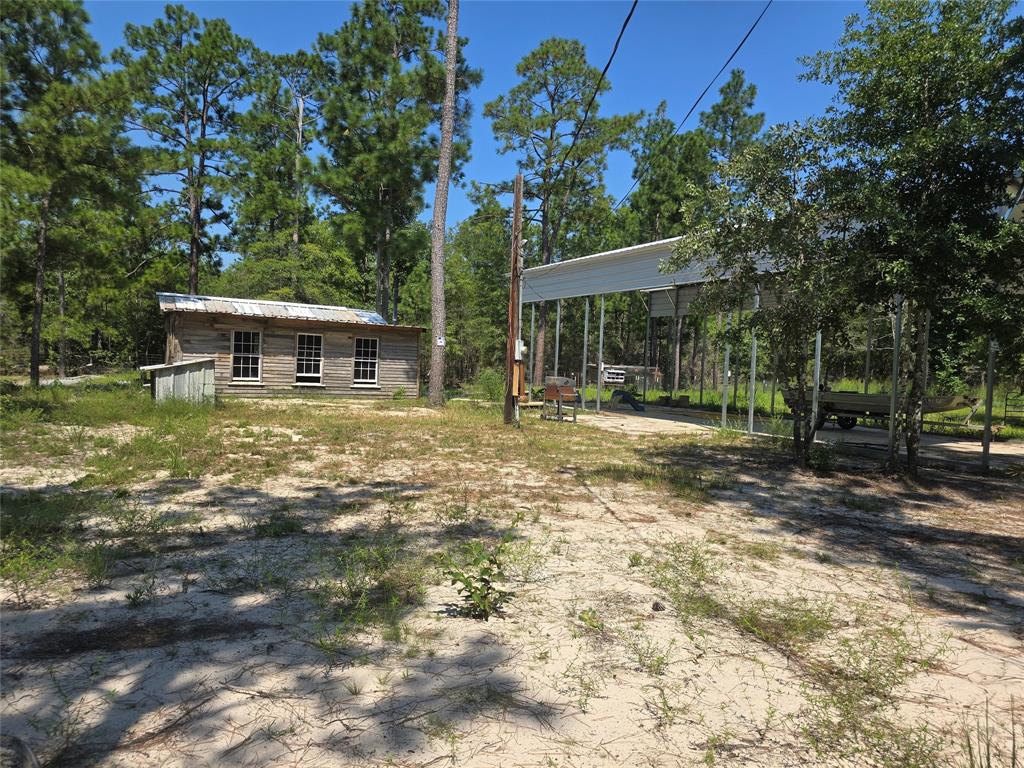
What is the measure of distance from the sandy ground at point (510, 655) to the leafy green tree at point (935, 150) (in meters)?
3.01

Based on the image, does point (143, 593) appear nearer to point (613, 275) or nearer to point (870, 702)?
point (870, 702)

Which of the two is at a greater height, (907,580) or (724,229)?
(724,229)

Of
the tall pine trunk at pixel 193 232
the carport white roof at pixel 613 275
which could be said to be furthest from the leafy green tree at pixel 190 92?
the carport white roof at pixel 613 275

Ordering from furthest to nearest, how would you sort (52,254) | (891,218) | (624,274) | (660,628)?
1. (624,274)
2. (52,254)
3. (891,218)
4. (660,628)

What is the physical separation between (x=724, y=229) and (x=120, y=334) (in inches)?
1146

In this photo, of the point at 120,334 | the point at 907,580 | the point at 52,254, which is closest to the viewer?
the point at 907,580

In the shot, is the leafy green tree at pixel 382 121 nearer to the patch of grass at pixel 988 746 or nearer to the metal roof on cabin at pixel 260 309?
the metal roof on cabin at pixel 260 309

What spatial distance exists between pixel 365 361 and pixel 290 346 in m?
2.55

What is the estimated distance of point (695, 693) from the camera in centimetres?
260

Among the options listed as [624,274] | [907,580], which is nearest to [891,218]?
[907,580]

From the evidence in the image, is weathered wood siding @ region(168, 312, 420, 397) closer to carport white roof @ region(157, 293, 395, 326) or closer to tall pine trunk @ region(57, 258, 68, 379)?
carport white roof @ region(157, 293, 395, 326)

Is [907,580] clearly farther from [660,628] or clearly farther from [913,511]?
[913,511]

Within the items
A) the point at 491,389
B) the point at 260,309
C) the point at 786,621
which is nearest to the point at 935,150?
the point at 786,621

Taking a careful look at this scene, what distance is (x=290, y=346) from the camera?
19.6m
